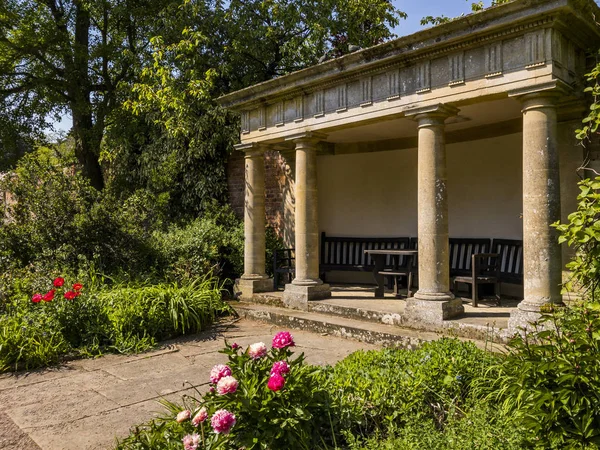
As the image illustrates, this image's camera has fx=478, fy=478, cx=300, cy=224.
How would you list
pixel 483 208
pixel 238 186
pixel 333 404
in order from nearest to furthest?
pixel 333 404, pixel 483 208, pixel 238 186

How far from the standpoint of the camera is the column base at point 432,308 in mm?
5918

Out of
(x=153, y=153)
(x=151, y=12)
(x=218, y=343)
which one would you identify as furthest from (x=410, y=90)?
(x=151, y=12)

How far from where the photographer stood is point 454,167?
874 cm

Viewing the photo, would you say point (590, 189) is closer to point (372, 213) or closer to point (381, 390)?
point (381, 390)

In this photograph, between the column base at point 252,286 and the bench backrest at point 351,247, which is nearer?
the column base at point 252,286

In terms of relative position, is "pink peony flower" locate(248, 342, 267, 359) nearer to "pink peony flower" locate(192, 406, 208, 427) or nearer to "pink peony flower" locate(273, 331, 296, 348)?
"pink peony flower" locate(273, 331, 296, 348)

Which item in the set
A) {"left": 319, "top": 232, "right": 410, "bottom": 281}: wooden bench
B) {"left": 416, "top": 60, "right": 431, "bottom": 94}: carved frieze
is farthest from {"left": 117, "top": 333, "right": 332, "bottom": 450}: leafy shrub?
{"left": 319, "top": 232, "right": 410, "bottom": 281}: wooden bench

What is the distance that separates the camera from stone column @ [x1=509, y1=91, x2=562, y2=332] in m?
5.14

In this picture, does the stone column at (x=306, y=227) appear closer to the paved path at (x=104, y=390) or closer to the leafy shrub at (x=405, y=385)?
Result: the paved path at (x=104, y=390)

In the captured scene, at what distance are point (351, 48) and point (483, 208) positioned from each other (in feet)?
11.7

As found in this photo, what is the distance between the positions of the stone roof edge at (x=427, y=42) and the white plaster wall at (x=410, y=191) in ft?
8.80

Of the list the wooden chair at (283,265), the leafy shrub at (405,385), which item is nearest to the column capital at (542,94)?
the leafy shrub at (405,385)

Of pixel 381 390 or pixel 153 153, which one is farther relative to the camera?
pixel 153 153

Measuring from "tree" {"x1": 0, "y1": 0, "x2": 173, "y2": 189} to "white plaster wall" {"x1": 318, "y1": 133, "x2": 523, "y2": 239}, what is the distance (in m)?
6.10
